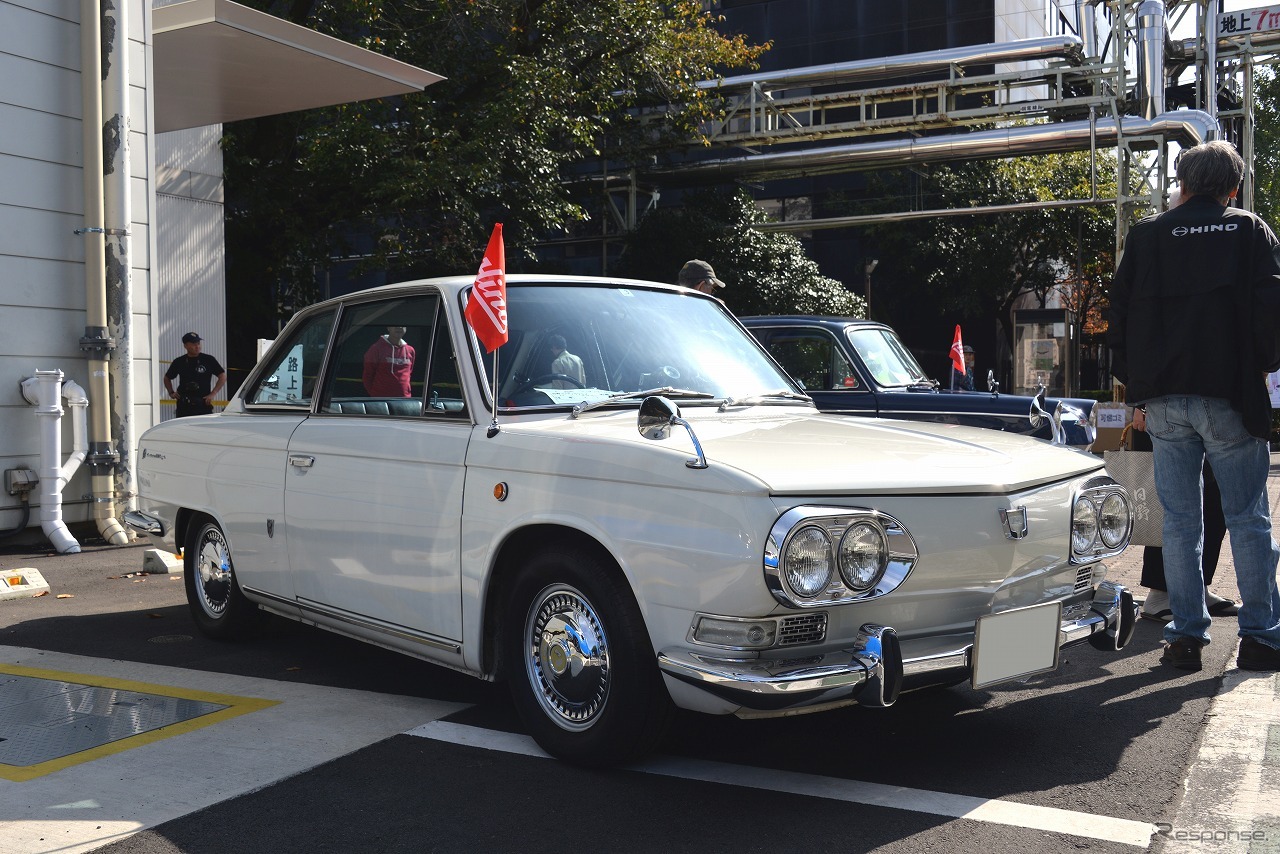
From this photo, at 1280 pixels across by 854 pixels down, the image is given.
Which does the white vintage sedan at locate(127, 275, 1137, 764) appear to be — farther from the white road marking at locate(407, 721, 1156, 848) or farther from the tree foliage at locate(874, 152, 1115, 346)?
the tree foliage at locate(874, 152, 1115, 346)

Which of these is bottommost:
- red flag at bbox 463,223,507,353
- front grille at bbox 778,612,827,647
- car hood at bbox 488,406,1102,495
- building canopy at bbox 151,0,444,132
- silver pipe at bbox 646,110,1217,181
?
front grille at bbox 778,612,827,647

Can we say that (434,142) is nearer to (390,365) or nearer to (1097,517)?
(390,365)

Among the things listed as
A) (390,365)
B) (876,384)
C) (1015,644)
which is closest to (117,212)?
(390,365)

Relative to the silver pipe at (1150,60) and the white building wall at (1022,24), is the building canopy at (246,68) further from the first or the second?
the white building wall at (1022,24)

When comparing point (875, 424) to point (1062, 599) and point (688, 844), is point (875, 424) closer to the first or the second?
point (1062, 599)

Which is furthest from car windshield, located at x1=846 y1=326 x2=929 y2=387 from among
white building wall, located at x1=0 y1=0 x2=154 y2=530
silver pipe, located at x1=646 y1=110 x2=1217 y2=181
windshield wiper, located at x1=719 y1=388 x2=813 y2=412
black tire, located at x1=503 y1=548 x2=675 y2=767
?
silver pipe, located at x1=646 y1=110 x2=1217 y2=181

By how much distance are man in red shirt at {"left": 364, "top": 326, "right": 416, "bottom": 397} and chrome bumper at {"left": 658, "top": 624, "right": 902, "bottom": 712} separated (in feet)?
6.23

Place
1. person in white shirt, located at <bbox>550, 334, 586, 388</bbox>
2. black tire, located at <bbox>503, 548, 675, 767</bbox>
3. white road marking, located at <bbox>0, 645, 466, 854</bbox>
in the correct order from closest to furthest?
1. white road marking, located at <bbox>0, 645, 466, 854</bbox>
2. black tire, located at <bbox>503, 548, 675, 767</bbox>
3. person in white shirt, located at <bbox>550, 334, 586, 388</bbox>

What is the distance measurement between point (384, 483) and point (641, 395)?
3.37 feet

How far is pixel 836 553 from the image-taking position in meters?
3.15

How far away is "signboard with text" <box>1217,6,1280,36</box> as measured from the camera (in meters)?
27.6

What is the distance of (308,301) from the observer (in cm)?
1939

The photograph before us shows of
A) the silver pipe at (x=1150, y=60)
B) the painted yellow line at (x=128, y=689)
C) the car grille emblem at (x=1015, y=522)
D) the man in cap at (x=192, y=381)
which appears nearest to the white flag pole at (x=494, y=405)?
the painted yellow line at (x=128, y=689)

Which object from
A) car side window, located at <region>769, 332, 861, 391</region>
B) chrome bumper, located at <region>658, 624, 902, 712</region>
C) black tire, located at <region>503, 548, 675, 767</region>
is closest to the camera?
chrome bumper, located at <region>658, 624, 902, 712</region>
